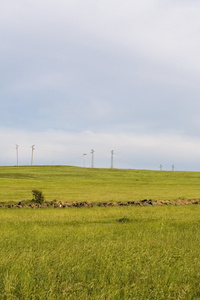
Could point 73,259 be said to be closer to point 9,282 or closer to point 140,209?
point 9,282

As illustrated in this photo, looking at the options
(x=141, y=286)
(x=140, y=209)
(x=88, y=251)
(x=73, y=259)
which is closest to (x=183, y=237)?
(x=88, y=251)

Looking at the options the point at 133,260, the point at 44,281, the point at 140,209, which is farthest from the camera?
the point at 140,209

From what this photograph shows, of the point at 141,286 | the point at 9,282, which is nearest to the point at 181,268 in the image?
the point at 141,286

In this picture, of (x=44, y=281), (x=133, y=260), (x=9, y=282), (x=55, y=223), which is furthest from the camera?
(x=55, y=223)

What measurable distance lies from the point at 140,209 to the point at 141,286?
862 inches

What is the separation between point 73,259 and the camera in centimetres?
773

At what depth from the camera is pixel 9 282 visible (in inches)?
217

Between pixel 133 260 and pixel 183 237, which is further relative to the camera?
pixel 183 237

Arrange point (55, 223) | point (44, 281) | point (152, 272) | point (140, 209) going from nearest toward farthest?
point (44, 281)
point (152, 272)
point (55, 223)
point (140, 209)

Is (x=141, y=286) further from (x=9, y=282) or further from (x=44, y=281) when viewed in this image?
(x=9, y=282)

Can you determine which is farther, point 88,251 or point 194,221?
point 194,221

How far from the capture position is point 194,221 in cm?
2070

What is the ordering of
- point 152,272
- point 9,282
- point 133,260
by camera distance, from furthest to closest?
1. point 133,260
2. point 152,272
3. point 9,282

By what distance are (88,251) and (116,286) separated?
3008 millimetres
